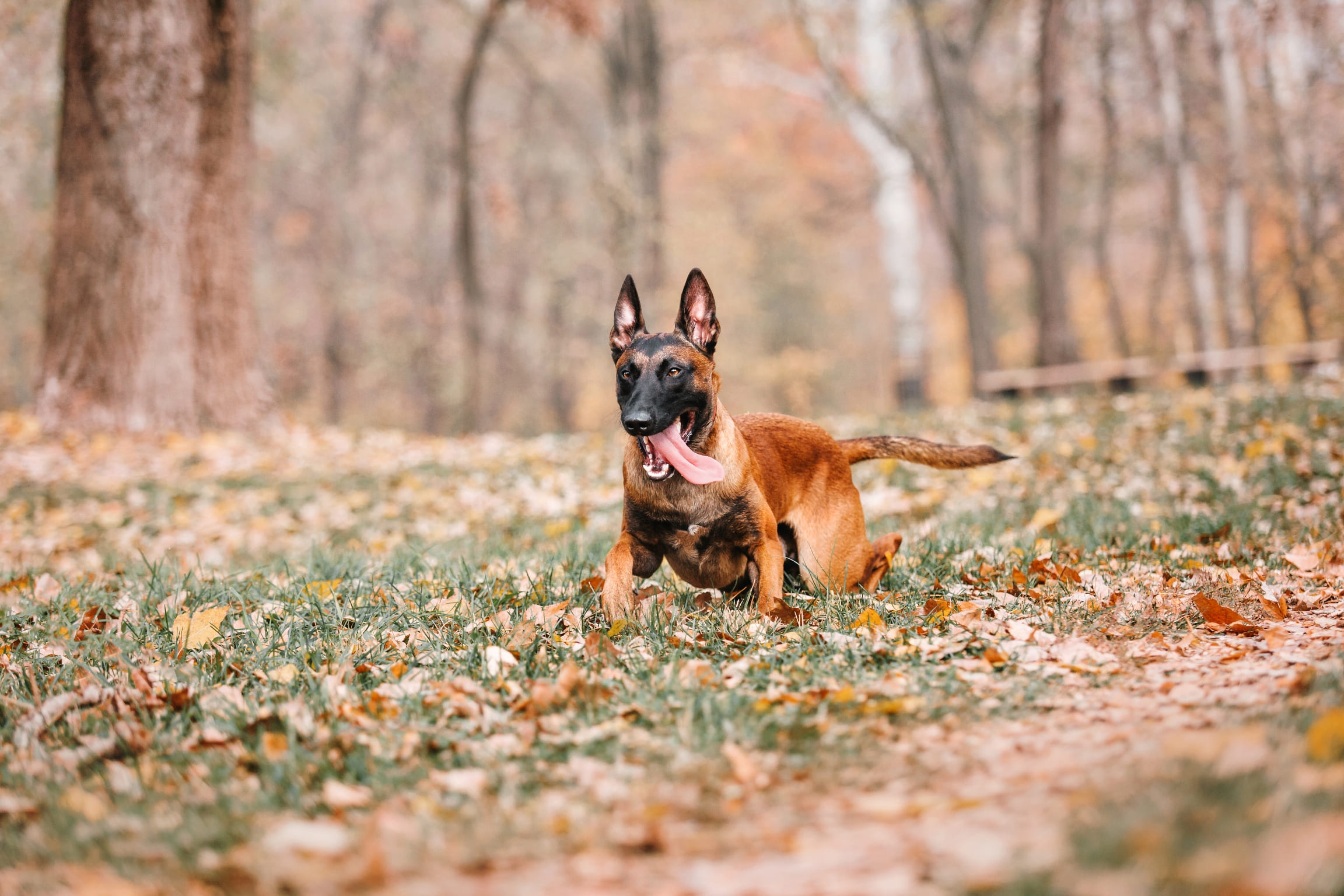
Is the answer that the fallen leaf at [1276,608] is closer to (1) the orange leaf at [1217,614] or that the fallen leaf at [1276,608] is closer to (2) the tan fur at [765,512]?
(1) the orange leaf at [1217,614]

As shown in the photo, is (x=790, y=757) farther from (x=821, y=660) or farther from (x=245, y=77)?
(x=245, y=77)

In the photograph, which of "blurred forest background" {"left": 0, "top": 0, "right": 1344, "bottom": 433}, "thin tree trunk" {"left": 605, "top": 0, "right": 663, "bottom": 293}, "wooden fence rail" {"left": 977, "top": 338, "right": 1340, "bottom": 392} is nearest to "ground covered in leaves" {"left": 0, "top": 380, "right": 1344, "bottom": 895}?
"wooden fence rail" {"left": 977, "top": 338, "right": 1340, "bottom": 392}

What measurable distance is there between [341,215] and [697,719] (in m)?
26.3

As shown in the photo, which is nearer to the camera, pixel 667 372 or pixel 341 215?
pixel 667 372

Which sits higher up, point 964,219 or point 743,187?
point 743,187

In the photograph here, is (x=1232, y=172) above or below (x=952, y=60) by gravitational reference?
below

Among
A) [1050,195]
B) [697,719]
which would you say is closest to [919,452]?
[697,719]

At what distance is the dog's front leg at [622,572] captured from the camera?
12.9 ft

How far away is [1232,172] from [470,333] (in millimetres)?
14176

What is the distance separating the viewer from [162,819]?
7.65ft

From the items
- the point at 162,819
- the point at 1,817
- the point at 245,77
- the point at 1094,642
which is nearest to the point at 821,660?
the point at 1094,642

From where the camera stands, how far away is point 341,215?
86.9 ft

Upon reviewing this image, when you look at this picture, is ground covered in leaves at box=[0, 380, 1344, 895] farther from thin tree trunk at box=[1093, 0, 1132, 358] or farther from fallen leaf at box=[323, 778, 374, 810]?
thin tree trunk at box=[1093, 0, 1132, 358]

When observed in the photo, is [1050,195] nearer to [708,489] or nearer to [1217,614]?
[1217,614]
